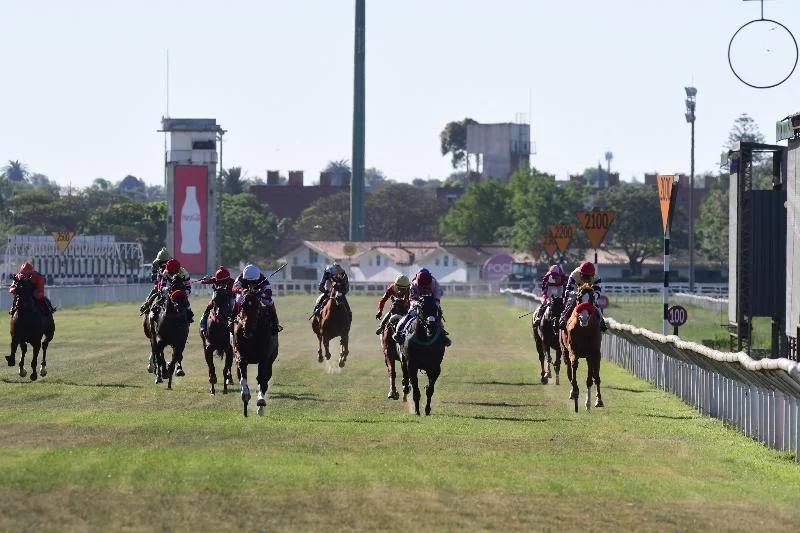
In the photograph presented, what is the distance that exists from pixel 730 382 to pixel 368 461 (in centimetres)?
712

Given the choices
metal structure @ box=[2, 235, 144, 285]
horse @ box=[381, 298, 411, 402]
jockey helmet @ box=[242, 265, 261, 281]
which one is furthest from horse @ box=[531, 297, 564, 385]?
Result: metal structure @ box=[2, 235, 144, 285]

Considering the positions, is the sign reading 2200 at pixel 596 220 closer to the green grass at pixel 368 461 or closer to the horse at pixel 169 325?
the green grass at pixel 368 461

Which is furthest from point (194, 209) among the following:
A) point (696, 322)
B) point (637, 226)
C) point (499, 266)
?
point (696, 322)

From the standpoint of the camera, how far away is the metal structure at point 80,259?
113 meters

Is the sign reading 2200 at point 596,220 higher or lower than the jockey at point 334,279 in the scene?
higher

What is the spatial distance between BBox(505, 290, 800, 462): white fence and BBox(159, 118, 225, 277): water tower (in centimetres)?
9401

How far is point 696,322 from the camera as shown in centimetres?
6072

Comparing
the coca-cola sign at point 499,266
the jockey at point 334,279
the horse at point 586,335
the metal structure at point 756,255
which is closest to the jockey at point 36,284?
the jockey at point 334,279

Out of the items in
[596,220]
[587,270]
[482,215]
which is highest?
[482,215]

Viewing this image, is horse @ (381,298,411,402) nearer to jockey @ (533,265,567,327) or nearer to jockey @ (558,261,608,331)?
jockey @ (558,261,608,331)

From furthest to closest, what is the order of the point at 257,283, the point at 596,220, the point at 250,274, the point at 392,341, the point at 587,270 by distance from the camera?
the point at 596,220 < the point at 392,341 < the point at 587,270 < the point at 257,283 < the point at 250,274

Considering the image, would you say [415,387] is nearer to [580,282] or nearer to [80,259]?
[580,282]

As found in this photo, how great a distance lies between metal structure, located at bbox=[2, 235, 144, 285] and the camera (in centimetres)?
11326

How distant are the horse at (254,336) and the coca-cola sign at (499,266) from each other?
10139 centimetres
